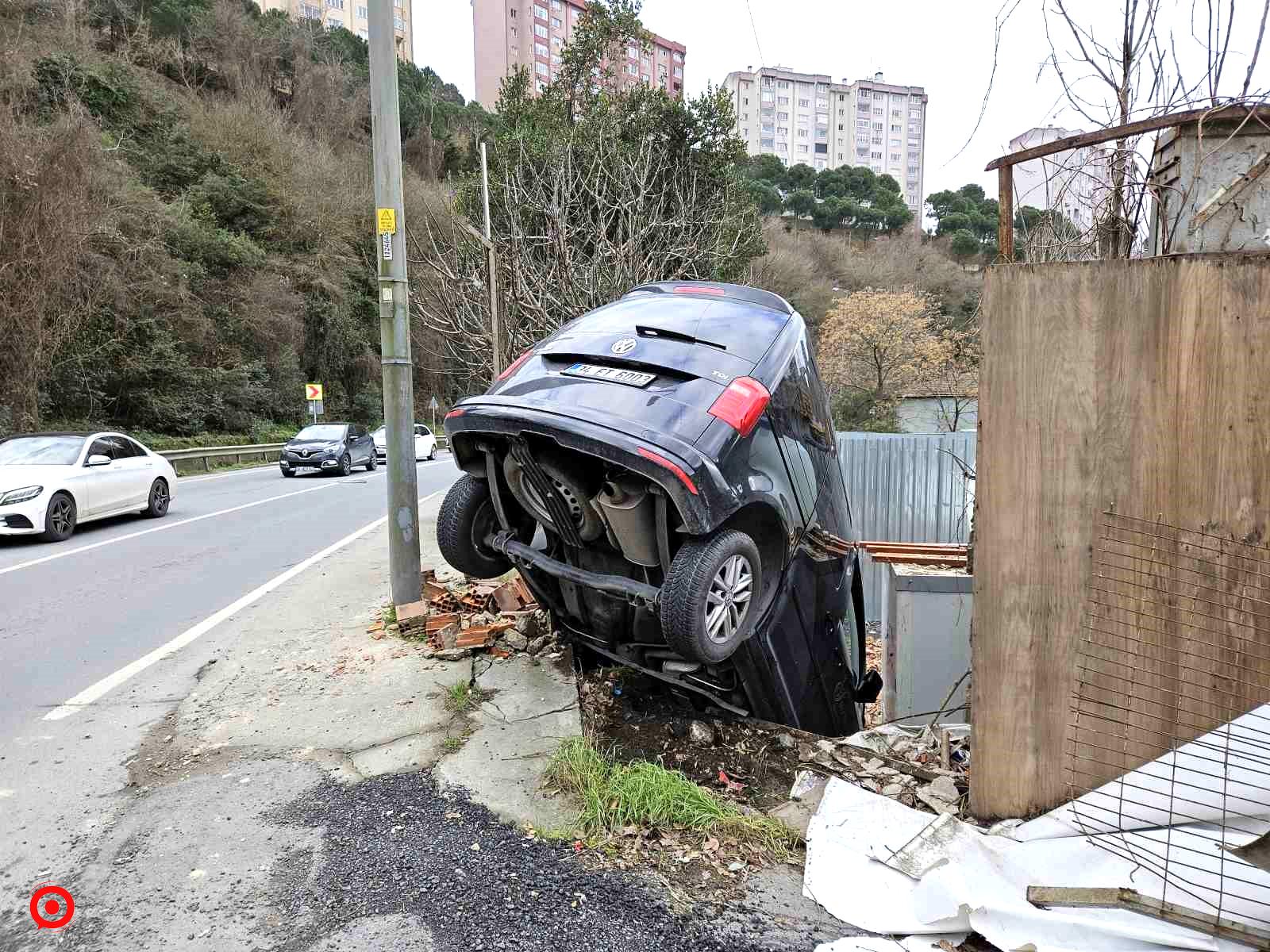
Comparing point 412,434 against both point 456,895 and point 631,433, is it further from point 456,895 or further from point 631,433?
point 456,895

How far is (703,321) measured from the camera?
3.63 m

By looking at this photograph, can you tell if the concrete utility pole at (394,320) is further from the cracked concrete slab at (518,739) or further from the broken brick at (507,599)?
the cracked concrete slab at (518,739)

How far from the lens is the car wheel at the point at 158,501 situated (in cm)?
1210

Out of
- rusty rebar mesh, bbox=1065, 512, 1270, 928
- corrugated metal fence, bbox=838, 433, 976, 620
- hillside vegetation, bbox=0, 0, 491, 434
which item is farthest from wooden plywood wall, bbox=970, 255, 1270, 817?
hillside vegetation, bbox=0, 0, 491, 434

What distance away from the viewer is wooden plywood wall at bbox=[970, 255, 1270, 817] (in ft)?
8.79

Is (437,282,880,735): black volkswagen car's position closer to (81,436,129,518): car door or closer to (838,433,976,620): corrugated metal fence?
(838,433,976,620): corrugated metal fence

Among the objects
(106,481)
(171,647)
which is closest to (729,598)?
(171,647)

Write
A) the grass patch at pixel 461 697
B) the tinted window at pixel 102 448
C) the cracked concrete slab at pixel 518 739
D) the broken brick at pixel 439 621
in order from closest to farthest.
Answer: the cracked concrete slab at pixel 518 739 → the grass patch at pixel 461 697 → the broken brick at pixel 439 621 → the tinted window at pixel 102 448

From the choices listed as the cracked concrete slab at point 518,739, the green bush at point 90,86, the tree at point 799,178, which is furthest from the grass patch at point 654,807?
the tree at point 799,178

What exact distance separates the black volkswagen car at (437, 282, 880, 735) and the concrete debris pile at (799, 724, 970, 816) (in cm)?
26

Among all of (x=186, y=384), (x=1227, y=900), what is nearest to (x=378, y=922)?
(x=1227, y=900)

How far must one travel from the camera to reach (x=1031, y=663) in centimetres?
291

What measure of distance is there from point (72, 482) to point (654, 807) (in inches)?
418

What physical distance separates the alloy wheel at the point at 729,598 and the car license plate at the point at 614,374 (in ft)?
2.64
